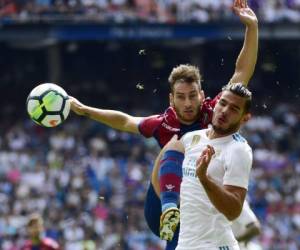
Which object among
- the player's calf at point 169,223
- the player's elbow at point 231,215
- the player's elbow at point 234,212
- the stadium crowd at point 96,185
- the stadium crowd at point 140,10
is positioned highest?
the player's elbow at point 234,212

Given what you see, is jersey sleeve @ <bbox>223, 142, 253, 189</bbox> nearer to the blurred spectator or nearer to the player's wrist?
the player's wrist

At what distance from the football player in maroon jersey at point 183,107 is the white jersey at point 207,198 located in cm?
99

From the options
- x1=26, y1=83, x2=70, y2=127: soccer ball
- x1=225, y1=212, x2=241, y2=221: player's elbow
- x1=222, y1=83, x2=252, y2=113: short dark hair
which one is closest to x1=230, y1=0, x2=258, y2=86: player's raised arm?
x1=26, y1=83, x2=70, y2=127: soccer ball

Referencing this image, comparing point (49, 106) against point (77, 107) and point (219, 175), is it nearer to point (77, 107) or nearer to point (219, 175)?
point (77, 107)

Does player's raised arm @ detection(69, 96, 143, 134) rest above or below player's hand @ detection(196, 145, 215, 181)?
below

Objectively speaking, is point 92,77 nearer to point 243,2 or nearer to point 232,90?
point 243,2

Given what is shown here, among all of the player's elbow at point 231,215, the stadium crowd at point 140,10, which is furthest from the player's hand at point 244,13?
the stadium crowd at point 140,10

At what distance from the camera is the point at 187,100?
848cm

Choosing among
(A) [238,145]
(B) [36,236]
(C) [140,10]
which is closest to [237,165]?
(A) [238,145]

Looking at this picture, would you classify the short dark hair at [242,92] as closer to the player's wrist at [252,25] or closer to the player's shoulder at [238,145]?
the player's shoulder at [238,145]

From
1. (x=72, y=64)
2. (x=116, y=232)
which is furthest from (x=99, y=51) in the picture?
(x=116, y=232)

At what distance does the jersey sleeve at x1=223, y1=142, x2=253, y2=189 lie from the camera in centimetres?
685

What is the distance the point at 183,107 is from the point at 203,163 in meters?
2.06

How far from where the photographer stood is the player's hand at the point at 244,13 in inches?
337
